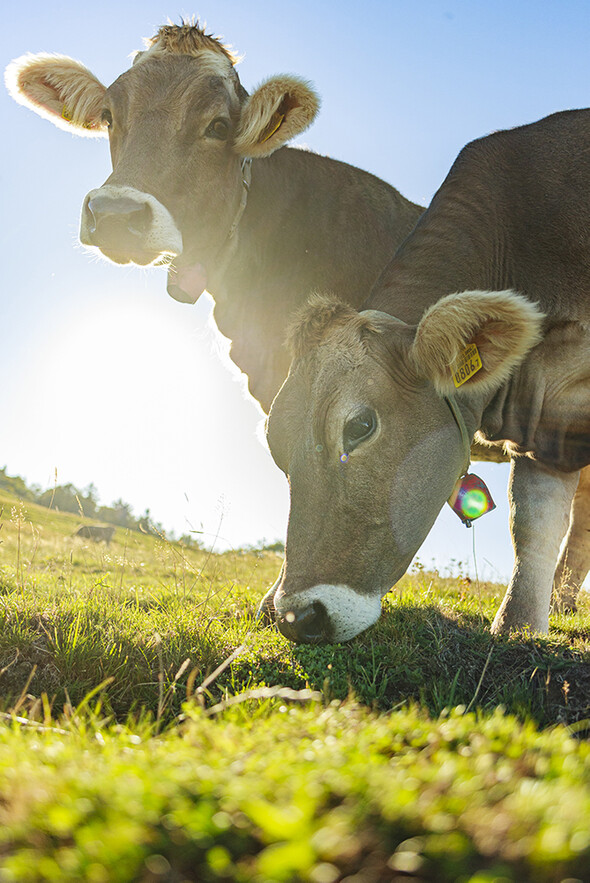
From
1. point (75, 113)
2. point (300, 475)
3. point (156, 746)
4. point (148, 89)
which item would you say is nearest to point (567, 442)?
point (300, 475)

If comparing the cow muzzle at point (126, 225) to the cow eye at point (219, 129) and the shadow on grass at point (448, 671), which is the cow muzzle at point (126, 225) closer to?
the cow eye at point (219, 129)

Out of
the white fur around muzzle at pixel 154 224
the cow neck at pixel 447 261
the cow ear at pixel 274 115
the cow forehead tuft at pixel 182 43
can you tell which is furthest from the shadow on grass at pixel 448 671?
the cow forehead tuft at pixel 182 43

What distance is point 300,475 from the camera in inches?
149

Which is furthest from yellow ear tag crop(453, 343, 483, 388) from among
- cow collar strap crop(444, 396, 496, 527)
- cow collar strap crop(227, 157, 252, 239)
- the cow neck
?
cow collar strap crop(227, 157, 252, 239)

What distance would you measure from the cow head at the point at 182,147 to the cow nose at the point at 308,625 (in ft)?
10.4

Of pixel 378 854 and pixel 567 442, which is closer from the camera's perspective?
pixel 378 854

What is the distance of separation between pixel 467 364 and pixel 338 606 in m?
1.63

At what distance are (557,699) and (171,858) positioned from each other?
226 centimetres

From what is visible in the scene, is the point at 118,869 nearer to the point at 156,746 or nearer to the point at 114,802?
the point at 114,802

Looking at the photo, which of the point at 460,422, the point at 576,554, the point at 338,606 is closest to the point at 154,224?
the point at 460,422

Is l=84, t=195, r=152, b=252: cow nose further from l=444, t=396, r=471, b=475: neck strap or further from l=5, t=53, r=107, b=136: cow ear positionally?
l=444, t=396, r=471, b=475: neck strap

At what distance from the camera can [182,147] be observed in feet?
17.8

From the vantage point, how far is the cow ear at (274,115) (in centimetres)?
554

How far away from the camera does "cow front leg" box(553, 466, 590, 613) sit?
5.43m
